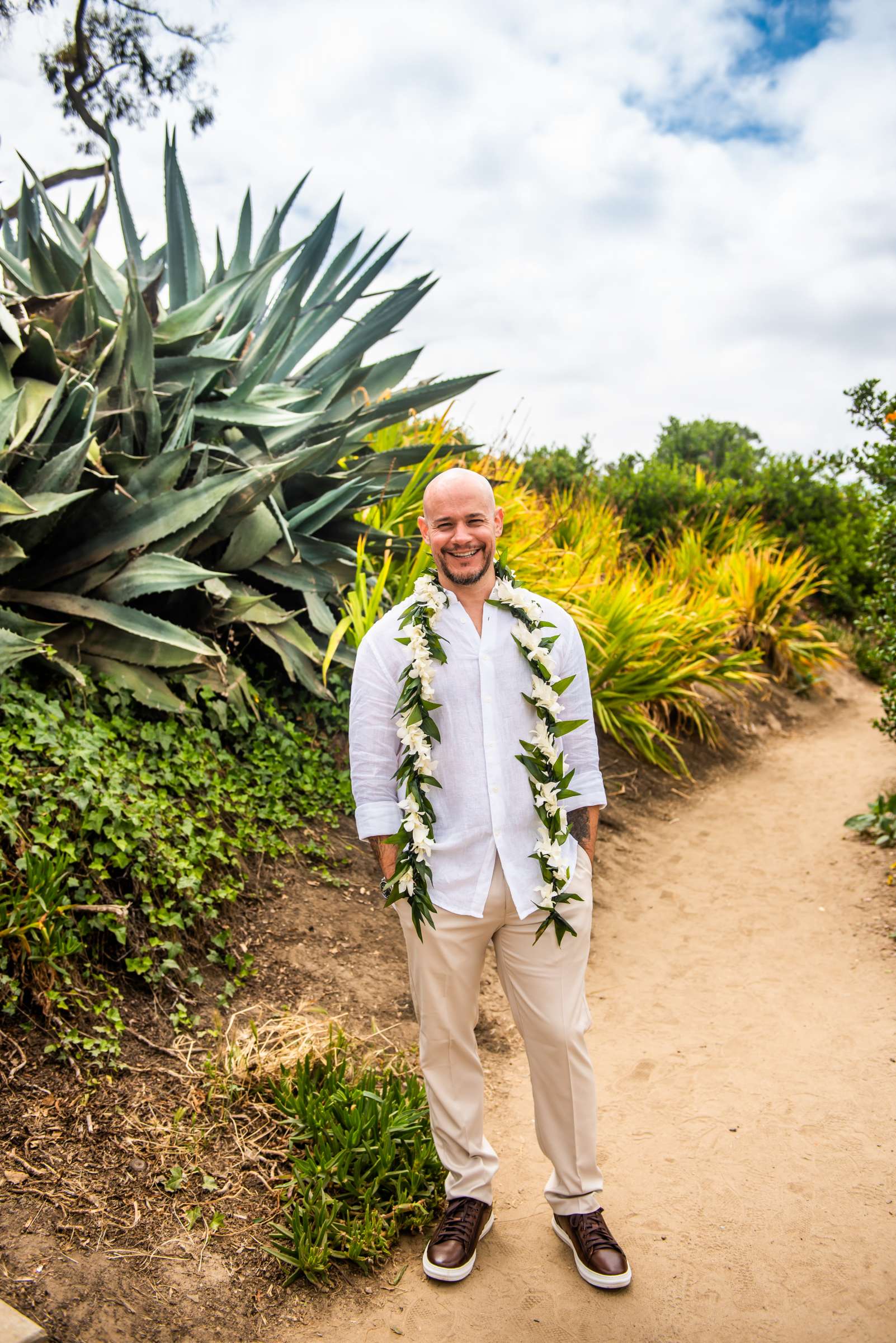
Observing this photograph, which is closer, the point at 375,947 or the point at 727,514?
the point at 375,947

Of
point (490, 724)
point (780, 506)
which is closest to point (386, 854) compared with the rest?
point (490, 724)

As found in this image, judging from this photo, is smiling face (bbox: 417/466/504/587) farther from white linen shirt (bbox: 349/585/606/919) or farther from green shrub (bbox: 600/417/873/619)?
green shrub (bbox: 600/417/873/619)

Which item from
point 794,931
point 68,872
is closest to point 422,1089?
point 68,872

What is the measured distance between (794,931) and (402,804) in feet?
11.9

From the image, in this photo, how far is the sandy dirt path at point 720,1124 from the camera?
9.46ft

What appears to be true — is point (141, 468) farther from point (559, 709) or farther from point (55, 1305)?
point (55, 1305)

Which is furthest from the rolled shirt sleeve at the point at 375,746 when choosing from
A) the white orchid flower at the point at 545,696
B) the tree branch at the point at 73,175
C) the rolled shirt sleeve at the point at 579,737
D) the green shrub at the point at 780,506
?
the green shrub at the point at 780,506

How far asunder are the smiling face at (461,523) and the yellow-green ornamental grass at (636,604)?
238 centimetres

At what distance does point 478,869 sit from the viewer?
2.82 meters

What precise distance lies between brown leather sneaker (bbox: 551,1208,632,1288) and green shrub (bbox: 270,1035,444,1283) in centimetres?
47

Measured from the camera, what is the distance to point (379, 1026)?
165 inches

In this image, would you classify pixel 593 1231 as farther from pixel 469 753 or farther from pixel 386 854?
pixel 469 753

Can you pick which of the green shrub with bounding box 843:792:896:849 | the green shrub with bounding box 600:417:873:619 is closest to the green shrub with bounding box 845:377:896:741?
the green shrub with bounding box 843:792:896:849

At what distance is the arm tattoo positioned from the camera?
287 cm
